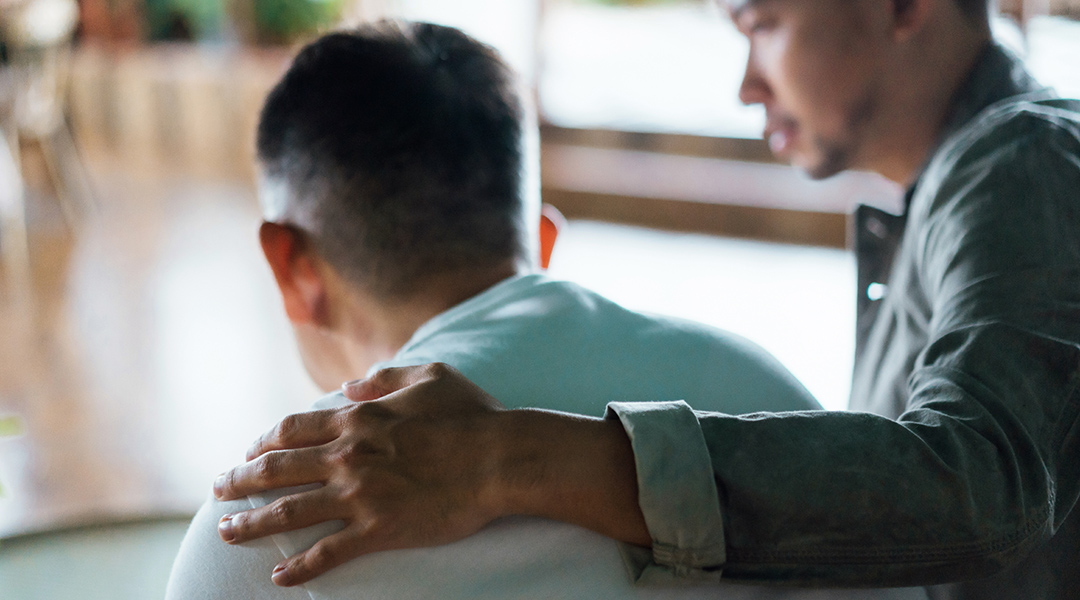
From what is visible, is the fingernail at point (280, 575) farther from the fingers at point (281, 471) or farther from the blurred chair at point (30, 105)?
the blurred chair at point (30, 105)

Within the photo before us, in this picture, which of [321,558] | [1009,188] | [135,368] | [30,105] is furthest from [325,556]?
[30,105]

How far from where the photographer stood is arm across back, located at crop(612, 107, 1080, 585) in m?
0.64

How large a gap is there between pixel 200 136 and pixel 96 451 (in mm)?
4427

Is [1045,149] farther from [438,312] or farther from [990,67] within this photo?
[438,312]

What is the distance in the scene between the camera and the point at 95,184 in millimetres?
5891

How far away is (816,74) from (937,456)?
2.26 feet

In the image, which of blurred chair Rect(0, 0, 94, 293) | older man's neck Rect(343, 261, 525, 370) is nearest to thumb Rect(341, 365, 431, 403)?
older man's neck Rect(343, 261, 525, 370)

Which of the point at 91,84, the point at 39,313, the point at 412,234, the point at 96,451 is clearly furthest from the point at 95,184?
the point at 412,234

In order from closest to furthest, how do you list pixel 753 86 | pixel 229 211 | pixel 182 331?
pixel 753 86 < pixel 182 331 < pixel 229 211

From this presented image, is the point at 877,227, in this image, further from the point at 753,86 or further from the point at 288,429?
the point at 288,429

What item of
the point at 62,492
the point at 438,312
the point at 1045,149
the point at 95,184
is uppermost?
the point at 1045,149

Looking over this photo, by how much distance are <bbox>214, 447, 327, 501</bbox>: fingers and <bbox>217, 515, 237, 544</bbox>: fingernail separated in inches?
0.8

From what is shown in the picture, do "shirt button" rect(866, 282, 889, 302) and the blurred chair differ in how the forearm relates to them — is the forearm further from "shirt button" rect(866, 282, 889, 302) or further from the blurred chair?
the blurred chair

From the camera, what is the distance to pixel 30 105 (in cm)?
474
